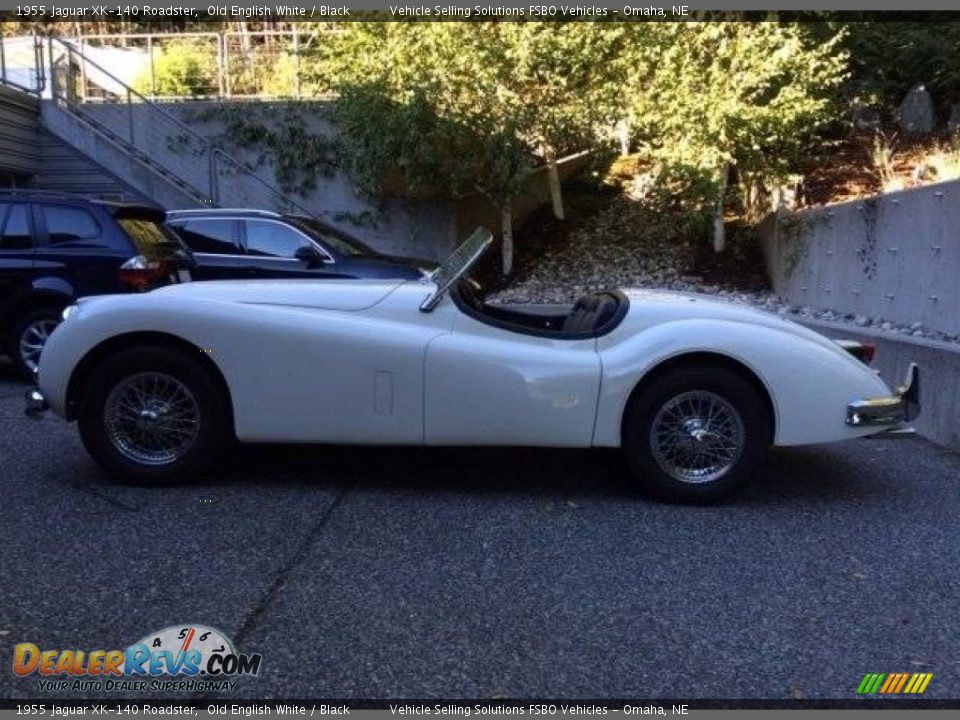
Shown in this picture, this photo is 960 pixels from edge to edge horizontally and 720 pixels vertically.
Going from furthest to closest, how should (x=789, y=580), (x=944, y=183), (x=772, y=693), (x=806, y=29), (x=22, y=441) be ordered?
(x=806, y=29) → (x=944, y=183) → (x=22, y=441) → (x=789, y=580) → (x=772, y=693)

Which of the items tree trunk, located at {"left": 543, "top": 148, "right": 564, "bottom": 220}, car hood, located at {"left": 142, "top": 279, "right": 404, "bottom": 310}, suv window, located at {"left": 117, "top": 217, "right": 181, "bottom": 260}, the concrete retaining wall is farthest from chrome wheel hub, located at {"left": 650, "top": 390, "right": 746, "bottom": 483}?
tree trunk, located at {"left": 543, "top": 148, "right": 564, "bottom": 220}

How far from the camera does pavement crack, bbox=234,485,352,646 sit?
3271mm

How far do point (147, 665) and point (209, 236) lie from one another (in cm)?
732

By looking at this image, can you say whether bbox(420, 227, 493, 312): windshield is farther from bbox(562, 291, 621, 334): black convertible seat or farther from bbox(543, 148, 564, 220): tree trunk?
bbox(543, 148, 564, 220): tree trunk

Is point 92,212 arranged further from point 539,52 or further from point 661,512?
point 539,52

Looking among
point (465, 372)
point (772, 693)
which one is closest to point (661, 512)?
point (465, 372)

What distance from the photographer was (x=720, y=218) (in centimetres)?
1448

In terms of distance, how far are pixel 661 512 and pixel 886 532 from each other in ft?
3.54

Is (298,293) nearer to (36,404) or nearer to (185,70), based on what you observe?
(36,404)

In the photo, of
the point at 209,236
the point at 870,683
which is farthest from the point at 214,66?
the point at 870,683

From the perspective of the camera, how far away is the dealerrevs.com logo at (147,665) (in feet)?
9.63

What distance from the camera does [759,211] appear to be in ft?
48.6

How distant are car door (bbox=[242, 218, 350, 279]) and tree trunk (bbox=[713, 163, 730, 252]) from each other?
6619 millimetres

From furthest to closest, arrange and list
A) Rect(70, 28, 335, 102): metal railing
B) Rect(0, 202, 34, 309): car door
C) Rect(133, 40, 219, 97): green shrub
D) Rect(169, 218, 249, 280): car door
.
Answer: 1. Rect(133, 40, 219, 97): green shrub
2. Rect(70, 28, 335, 102): metal railing
3. Rect(169, 218, 249, 280): car door
4. Rect(0, 202, 34, 309): car door
